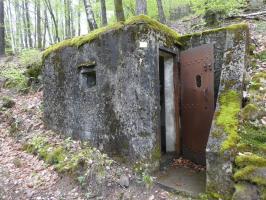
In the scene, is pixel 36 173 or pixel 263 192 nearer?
pixel 263 192

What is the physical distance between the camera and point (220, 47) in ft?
18.9

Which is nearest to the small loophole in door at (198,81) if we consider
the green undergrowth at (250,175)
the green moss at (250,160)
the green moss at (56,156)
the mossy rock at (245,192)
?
the green moss at (250,160)

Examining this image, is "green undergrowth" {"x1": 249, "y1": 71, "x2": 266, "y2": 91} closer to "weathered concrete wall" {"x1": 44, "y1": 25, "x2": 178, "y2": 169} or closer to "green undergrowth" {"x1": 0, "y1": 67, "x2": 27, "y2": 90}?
"weathered concrete wall" {"x1": 44, "y1": 25, "x2": 178, "y2": 169}

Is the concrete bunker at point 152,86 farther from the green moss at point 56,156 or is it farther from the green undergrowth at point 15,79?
the green undergrowth at point 15,79

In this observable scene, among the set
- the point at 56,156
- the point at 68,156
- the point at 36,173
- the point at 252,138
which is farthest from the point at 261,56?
the point at 36,173

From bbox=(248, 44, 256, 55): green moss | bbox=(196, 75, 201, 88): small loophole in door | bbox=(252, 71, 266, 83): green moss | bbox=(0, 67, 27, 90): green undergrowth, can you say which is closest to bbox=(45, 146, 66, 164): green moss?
A: bbox=(196, 75, 201, 88): small loophole in door

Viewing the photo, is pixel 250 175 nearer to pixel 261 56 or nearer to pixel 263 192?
pixel 263 192

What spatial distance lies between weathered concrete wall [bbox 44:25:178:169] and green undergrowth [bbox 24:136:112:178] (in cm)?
26

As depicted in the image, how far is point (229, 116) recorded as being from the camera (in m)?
4.71

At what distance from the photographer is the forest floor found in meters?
5.09

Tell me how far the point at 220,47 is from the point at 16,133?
649 cm

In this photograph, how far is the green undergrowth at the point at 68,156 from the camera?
19.0 feet

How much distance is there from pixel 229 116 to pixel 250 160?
0.89 metres

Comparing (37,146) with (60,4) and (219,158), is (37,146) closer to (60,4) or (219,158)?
(219,158)
